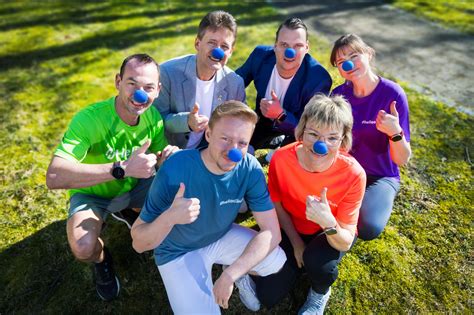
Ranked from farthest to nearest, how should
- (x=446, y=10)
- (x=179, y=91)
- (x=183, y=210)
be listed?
(x=446, y=10)
(x=179, y=91)
(x=183, y=210)

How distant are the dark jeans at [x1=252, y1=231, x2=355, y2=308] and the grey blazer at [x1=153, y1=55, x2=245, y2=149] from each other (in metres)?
1.40

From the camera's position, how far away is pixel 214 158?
2324 millimetres

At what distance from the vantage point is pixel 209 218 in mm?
2484

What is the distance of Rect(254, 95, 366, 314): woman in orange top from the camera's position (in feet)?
8.00

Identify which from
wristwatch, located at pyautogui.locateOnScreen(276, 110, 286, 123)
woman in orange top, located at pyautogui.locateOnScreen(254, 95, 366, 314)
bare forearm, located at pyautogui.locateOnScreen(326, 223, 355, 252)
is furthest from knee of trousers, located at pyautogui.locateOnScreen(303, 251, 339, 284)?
wristwatch, located at pyautogui.locateOnScreen(276, 110, 286, 123)

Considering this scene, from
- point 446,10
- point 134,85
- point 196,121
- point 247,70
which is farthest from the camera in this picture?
point 446,10

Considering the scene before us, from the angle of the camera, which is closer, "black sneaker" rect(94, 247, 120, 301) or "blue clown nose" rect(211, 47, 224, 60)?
"black sneaker" rect(94, 247, 120, 301)

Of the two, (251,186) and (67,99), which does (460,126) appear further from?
(67,99)

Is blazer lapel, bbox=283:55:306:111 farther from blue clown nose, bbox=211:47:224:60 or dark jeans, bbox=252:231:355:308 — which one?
dark jeans, bbox=252:231:355:308

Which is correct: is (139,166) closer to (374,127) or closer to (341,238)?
(341,238)

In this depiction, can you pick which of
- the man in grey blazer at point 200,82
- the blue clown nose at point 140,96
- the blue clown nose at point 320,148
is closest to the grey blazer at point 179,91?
the man in grey blazer at point 200,82

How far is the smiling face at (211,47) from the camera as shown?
3.20 metres

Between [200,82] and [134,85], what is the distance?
818mm

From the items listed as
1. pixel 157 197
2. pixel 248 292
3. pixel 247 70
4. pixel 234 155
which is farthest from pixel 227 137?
pixel 247 70
